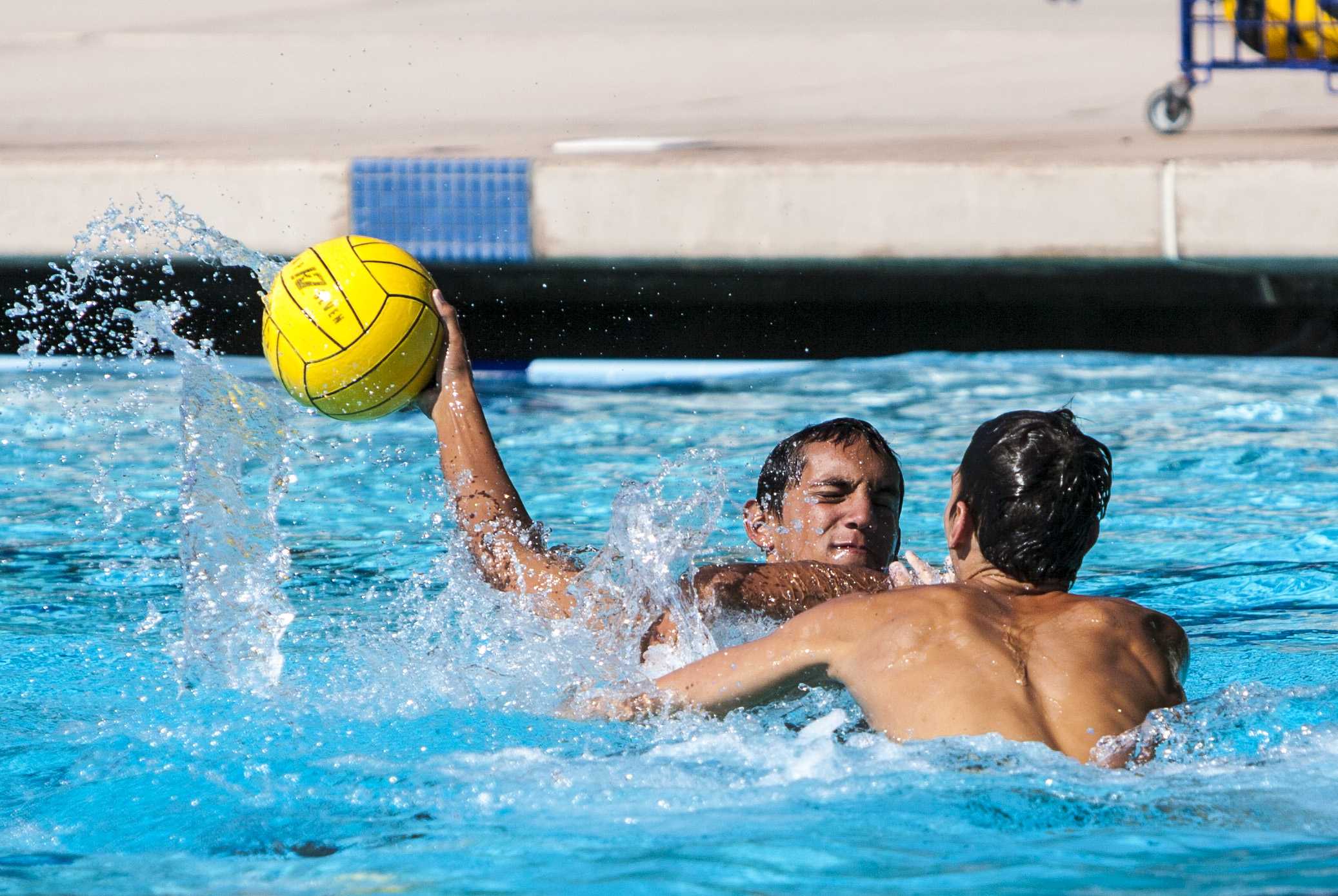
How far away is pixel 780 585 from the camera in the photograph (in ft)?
11.0

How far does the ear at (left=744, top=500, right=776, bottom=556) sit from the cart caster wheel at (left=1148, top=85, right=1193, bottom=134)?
15.7 feet

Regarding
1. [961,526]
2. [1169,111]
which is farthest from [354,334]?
[1169,111]

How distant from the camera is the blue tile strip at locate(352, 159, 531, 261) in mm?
6930

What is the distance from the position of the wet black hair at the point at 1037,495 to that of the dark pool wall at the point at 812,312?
13.7 ft

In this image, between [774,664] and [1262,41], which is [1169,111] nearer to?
[1262,41]

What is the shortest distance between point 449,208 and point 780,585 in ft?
13.3

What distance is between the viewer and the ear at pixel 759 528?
3.77 m

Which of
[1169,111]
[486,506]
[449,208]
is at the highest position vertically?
[1169,111]

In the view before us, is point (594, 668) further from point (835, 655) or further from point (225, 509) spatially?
point (225, 509)

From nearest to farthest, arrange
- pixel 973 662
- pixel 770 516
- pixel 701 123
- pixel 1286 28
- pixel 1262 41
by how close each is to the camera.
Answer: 1. pixel 973 662
2. pixel 770 516
3. pixel 1286 28
4. pixel 1262 41
5. pixel 701 123

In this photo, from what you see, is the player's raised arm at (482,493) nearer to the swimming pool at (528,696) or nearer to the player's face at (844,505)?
the swimming pool at (528,696)

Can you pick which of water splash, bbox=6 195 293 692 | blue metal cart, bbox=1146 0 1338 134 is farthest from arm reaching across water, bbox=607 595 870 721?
blue metal cart, bbox=1146 0 1338 134

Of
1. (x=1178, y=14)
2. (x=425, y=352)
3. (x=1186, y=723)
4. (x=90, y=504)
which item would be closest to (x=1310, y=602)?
(x=1186, y=723)

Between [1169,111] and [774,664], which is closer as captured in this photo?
[774,664]
